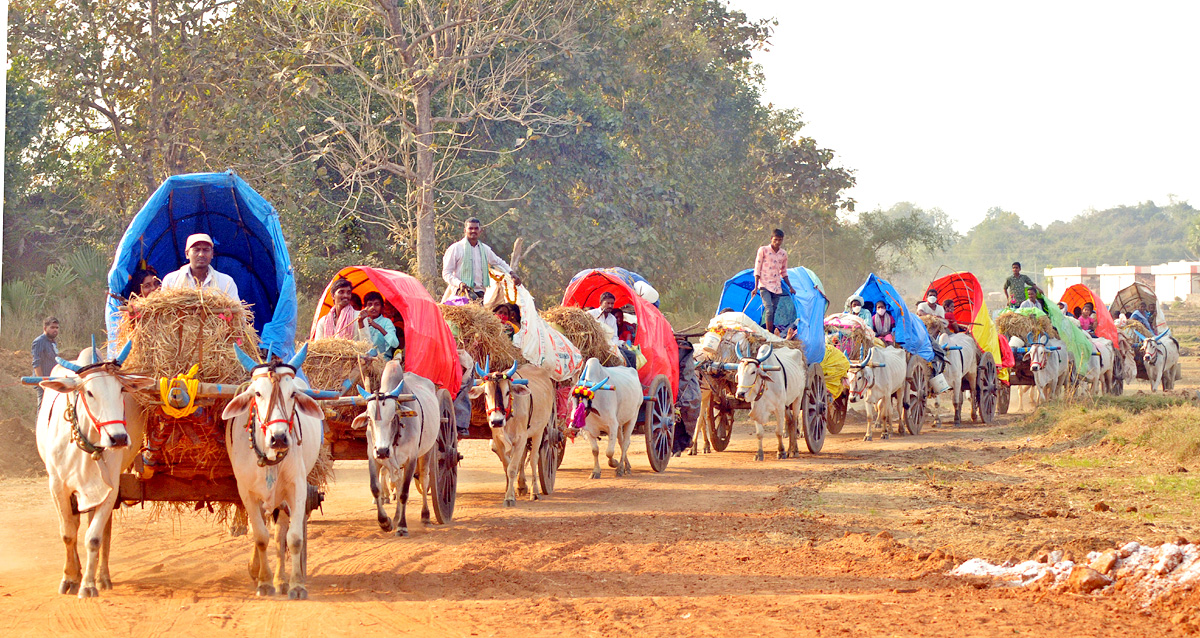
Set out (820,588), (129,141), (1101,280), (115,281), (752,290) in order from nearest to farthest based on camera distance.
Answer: (820,588) → (115,281) → (752,290) → (129,141) → (1101,280)

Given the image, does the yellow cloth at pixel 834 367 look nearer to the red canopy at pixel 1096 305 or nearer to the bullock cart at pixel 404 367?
the bullock cart at pixel 404 367

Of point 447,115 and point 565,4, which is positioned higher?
point 565,4

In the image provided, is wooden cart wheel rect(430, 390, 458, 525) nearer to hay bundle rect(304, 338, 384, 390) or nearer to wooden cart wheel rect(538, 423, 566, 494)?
hay bundle rect(304, 338, 384, 390)

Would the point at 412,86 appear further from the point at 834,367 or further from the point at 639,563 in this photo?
the point at 639,563

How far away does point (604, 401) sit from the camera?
1366 centimetres

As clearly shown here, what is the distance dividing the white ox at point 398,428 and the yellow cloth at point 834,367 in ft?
29.3

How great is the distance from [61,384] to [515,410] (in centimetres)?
558

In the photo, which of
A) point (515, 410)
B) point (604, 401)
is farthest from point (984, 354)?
point (515, 410)

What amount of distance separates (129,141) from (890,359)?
13.8 metres

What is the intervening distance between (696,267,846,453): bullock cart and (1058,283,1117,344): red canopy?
1292 cm

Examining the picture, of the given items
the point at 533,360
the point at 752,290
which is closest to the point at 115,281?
the point at 533,360

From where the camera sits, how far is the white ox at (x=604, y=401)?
13.6 m

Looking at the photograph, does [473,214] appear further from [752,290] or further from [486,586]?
A: [486,586]

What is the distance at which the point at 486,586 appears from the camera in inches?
322
